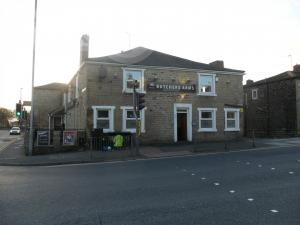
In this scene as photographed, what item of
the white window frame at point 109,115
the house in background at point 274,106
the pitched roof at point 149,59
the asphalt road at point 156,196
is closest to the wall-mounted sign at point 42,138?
the white window frame at point 109,115

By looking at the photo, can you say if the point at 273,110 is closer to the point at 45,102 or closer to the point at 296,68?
the point at 296,68

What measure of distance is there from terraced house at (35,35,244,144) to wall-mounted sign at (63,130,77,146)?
5.75ft

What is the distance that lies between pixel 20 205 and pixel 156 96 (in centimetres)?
1749

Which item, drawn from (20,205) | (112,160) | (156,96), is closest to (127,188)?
(20,205)

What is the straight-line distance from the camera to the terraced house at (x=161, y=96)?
22.7 m

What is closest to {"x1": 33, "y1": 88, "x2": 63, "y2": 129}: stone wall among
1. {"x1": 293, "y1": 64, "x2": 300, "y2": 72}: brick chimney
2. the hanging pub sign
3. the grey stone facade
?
the grey stone facade

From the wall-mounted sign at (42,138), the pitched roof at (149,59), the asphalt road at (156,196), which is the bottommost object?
the asphalt road at (156,196)

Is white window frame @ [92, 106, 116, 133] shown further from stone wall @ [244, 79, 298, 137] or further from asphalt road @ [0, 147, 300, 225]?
stone wall @ [244, 79, 298, 137]

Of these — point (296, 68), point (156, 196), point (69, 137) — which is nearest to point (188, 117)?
point (69, 137)

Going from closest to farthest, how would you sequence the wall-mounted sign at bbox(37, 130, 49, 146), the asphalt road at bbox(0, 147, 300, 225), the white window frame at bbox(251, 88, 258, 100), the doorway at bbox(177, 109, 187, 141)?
the asphalt road at bbox(0, 147, 300, 225) < the wall-mounted sign at bbox(37, 130, 49, 146) < the doorway at bbox(177, 109, 187, 141) < the white window frame at bbox(251, 88, 258, 100)

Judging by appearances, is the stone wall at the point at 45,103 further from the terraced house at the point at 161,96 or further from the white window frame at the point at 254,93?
the white window frame at the point at 254,93

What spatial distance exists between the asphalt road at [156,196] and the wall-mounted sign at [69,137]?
865 centimetres

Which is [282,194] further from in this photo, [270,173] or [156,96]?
[156,96]

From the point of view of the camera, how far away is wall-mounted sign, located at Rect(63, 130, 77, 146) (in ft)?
68.1
